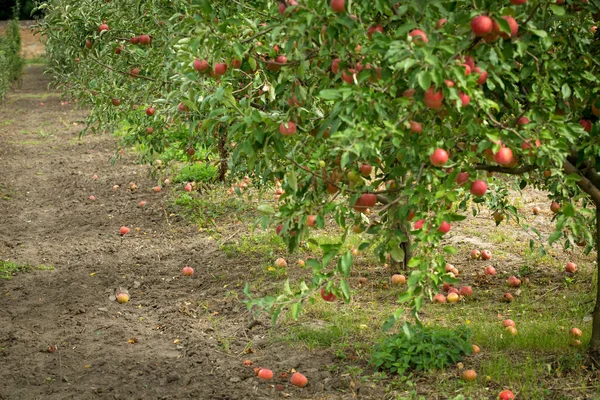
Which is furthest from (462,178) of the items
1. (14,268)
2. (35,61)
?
(35,61)

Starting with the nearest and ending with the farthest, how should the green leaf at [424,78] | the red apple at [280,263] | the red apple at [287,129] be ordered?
the green leaf at [424,78] < the red apple at [287,129] < the red apple at [280,263]

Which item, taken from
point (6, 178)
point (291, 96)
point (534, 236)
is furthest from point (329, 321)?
point (6, 178)

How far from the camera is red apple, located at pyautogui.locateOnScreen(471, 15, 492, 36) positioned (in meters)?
2.36

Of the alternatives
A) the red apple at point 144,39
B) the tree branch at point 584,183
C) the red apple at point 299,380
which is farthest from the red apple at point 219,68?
the red apple at point 144,39

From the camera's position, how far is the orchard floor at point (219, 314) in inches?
151

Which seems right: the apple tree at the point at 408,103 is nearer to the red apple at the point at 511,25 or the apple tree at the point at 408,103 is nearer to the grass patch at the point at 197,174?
the red apple at the point at 511,25

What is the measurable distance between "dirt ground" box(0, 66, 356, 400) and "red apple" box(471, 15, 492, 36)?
2.01 metres

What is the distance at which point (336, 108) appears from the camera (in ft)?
8.33

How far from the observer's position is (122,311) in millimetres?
5160

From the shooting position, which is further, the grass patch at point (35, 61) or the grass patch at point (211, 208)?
the grass patch at point (35, 61)

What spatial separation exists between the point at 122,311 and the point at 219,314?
71cm

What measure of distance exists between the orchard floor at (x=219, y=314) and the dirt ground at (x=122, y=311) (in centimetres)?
1

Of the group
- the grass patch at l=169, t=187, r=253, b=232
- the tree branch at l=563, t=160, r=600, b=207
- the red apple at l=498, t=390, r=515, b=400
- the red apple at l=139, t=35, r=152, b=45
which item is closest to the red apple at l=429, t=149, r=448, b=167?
the tree branch at l=563, t=160, r=600, b=207

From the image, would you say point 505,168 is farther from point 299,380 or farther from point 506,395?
point 299,380
